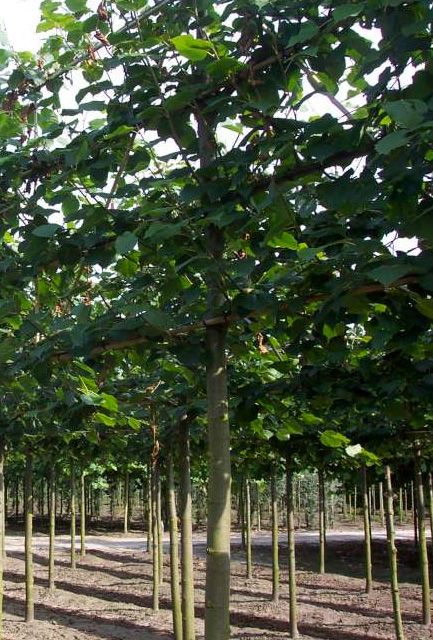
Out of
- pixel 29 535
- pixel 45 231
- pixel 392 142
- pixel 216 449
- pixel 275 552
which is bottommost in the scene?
pixel 275 552

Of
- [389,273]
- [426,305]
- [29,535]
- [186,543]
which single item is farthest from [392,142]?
[29,535]

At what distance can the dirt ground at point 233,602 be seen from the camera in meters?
9.13

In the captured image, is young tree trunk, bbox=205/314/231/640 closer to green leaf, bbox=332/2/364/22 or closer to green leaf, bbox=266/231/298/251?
green leaf, bbox=266/231/298/251

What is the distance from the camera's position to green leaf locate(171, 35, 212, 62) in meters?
1.92

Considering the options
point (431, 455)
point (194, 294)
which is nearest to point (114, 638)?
point (431, 455)

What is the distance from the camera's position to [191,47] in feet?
6.44

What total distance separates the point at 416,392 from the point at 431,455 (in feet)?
23.1

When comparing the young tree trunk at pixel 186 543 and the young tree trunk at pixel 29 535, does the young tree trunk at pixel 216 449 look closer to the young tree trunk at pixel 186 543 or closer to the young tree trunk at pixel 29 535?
the young tree trunk at pixel 186 543

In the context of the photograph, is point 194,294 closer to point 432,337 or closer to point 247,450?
point 432,337

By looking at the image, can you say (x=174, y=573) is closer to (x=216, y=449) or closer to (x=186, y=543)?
(x=186, y=543)

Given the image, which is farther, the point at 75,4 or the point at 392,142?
the point at 75,4

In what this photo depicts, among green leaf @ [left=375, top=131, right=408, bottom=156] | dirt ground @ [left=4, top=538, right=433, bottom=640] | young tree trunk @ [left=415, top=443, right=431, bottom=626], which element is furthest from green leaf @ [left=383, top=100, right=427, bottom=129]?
dirt ground @ [left=4, top=538, right=433, bottom=640]

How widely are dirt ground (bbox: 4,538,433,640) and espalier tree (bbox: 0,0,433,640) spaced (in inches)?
275

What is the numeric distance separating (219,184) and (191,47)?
45 centimetres
